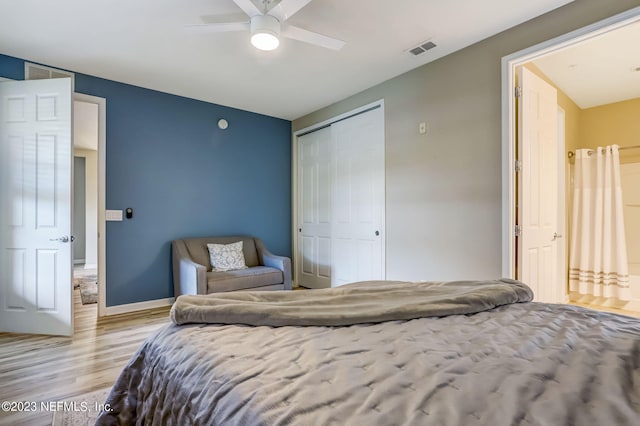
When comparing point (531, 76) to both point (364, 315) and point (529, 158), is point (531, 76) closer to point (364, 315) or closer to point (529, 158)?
point (529, 158)

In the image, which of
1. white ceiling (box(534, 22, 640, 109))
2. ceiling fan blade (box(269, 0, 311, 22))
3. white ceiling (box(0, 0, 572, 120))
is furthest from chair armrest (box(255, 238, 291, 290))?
white ceiling (box(534, 22, 640, 109))

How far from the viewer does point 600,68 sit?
3.30 m

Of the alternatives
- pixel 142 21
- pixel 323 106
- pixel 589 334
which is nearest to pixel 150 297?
pixel 142 21

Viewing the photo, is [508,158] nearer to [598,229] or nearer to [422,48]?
[422,48]

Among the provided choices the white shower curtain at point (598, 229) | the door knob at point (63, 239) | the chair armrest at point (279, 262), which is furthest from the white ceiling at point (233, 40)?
the white shower curtain at point (598, 229)

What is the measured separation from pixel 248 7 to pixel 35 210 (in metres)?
2.68

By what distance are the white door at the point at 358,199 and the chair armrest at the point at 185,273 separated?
1.76 metres

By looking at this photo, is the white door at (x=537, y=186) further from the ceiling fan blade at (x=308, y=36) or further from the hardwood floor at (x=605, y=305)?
the ceiling fan blade at (x=308, y=36)

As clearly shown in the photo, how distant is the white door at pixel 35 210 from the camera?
2994mm

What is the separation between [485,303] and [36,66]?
4340 mm

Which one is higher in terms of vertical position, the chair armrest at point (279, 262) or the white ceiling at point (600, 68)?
the white ceiling at point (600, 68)

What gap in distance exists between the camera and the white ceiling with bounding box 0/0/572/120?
2.36m

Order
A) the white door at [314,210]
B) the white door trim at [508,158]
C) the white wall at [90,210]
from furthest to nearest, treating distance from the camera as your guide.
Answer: the white wall at [90,210] < the white door at [314,210] < the white door trim at [508,158]

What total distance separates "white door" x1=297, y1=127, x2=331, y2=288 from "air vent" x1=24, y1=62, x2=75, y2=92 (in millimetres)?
2884
